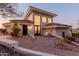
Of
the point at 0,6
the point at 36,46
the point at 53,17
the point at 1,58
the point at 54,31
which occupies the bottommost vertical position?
the point at 1,58

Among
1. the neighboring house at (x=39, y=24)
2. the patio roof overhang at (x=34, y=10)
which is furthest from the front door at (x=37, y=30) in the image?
the patio roof overhang at (x=34, y=10)

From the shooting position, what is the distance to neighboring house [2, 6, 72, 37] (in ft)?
8.71

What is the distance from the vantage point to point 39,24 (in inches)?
107

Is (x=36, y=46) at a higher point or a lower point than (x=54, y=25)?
lower

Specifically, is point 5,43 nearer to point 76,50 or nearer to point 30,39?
point 30,39

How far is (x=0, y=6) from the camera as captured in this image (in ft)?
8.69

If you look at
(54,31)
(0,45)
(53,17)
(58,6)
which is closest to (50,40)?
(54,31)

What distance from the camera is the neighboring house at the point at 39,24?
265 centimetres

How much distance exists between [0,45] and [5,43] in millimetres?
81

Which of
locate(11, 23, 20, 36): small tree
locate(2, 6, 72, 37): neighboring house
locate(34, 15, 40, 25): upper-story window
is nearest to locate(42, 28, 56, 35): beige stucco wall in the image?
locate(2, 6, 72, 37): neighboring house

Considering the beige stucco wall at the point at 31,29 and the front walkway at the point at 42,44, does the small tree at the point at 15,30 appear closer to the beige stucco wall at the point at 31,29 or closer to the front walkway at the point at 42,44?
the front walkway at the point at 42,44

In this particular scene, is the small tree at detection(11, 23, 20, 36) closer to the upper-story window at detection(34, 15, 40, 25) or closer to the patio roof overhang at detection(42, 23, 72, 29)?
the upper-story window at detection(34, 15, 40, 25)

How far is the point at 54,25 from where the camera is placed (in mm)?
2689

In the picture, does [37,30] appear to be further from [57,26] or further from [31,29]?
[57,26]
